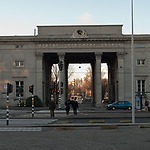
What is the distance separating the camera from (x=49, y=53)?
77.2 meters

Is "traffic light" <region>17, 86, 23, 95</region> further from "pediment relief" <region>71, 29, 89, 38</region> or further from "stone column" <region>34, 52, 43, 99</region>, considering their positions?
"pediment relief" <region>71, 29, 89, 38</region>

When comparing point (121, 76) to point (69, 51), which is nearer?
point (121, 76)

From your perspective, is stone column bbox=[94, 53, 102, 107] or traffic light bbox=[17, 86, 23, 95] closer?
traffic light bbox=[17, 86, 23, 95]

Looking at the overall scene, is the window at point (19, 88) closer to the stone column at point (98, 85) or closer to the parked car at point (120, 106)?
the stone column at point (98, 85)

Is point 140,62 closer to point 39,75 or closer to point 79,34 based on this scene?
point 79,34

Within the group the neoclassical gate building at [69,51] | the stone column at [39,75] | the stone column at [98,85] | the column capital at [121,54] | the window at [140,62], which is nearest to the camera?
the neoclassical gate building at [69,51]

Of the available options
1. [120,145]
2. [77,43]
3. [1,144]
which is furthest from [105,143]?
[77,43]

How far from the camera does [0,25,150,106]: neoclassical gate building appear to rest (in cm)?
7394

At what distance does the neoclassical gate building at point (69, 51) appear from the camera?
73938mm

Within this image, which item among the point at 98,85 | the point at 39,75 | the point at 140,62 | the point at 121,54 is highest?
the point at 121,54

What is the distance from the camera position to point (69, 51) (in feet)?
246

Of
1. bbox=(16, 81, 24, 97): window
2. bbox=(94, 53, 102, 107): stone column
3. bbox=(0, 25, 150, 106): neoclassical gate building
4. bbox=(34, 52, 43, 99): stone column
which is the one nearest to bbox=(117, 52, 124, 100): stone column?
bbox=(0, 25, 150, 106): neoclassical gate building

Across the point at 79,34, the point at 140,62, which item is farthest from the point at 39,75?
the point at 140,62

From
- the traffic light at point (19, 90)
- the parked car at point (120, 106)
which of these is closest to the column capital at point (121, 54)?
the parked car at point (120, 106)
